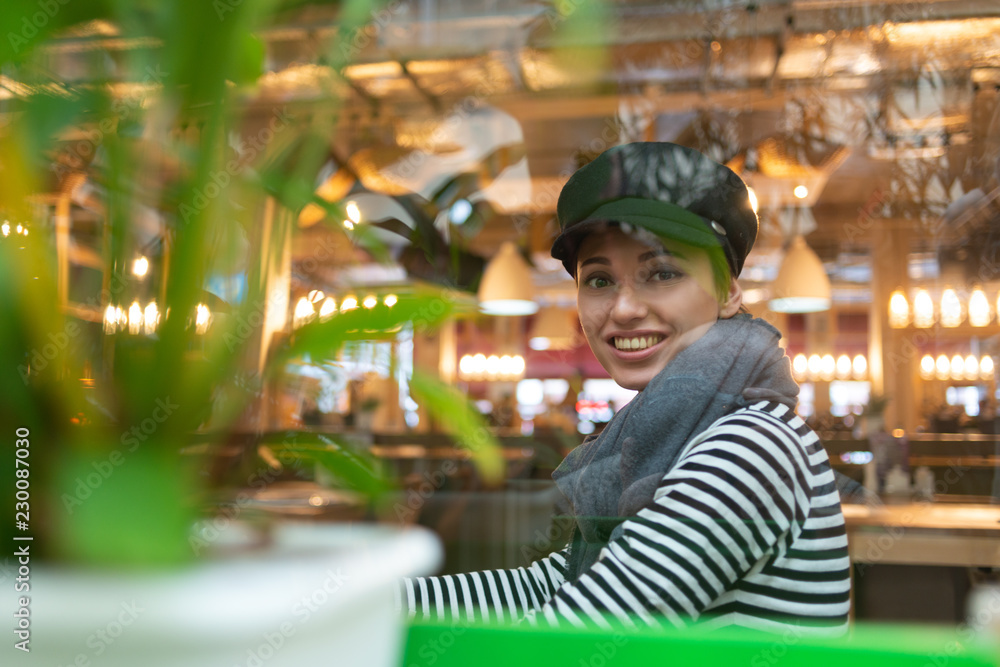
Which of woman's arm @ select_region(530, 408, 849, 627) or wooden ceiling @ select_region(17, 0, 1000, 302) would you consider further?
wooden ceiling @ select_region(17, 0, 1000, 302)

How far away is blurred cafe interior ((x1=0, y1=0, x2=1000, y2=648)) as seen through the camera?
42 centimetres

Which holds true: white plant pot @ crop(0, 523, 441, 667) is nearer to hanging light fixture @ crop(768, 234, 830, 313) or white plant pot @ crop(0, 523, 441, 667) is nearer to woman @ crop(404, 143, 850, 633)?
woman @ crop(404, 143, 850, 633)

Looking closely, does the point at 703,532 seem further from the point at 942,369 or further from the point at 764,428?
the point at 942,369

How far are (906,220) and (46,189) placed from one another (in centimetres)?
327

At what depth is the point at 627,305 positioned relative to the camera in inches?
30.6

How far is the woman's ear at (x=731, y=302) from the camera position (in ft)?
2.57

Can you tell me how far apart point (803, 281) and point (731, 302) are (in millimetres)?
2131

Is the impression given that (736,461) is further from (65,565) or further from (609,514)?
(65,565)

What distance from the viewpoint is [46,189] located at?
0.42m

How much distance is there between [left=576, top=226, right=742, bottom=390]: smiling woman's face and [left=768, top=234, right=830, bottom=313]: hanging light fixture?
1214mm

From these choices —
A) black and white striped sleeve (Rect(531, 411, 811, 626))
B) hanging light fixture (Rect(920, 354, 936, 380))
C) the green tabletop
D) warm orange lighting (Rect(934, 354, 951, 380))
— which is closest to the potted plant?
the green tabletop

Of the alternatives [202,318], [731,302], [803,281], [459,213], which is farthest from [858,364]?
[202,318]

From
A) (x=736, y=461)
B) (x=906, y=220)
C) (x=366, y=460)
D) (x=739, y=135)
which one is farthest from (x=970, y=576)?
(x=906, y=220)

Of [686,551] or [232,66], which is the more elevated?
[232,66]
